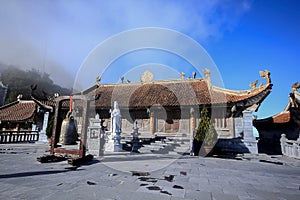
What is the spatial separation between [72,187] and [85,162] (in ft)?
9.90

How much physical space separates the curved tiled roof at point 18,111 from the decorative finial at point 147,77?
13402mm

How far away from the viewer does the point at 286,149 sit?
11.1 meters

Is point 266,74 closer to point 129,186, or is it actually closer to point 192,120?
point 192,120

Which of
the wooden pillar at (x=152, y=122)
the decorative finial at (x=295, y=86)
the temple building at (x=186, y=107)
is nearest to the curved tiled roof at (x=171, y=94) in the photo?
the temple building at (x=186, y=107)

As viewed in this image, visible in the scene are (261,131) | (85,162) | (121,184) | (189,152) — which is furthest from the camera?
(261,131)

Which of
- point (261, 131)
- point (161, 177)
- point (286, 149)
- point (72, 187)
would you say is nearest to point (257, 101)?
point (286, 149)

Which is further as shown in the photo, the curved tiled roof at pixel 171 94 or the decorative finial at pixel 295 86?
the curved tiled roof at pixel 171 94

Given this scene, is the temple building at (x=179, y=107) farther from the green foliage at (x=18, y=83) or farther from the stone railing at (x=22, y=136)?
the green foliage at (x=18, y=83)

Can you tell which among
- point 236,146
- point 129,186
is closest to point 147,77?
point 236,146

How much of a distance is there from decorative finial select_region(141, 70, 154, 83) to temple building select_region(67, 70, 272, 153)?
927 mm

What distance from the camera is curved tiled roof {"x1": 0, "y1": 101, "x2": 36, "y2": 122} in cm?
1987

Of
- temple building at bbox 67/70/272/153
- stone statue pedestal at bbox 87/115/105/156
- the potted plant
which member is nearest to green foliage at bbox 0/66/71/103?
temple building at bbox 67/70/272/153

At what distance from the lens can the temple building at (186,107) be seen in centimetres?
1230

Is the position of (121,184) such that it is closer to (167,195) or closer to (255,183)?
(167,195)
